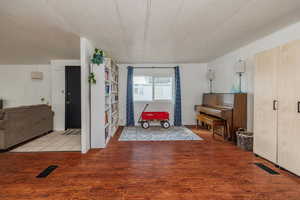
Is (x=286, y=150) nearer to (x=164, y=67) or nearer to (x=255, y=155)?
(x=255, y=155)

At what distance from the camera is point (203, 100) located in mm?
5488

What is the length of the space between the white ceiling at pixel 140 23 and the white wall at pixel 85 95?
245 mm

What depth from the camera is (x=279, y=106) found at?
233 cm

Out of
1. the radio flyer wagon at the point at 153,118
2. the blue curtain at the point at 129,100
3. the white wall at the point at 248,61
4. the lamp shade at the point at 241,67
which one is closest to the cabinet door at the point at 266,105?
the white wall at the point at 248,61

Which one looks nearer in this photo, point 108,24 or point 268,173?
point 268,173

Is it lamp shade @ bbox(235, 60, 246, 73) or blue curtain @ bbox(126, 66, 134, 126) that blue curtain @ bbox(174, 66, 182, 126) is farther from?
lamp shade @ bbox(235, 60, 246, 73)

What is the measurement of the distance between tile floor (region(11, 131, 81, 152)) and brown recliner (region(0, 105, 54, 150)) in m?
0.19

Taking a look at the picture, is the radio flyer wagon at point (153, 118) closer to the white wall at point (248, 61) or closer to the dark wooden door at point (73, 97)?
the white wall at point (248, 61)

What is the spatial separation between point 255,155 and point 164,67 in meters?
3.95

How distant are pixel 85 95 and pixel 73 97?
238cm

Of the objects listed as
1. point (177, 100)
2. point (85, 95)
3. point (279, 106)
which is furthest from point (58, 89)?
point (279, 106)

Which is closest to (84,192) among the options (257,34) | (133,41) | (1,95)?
(133,41)

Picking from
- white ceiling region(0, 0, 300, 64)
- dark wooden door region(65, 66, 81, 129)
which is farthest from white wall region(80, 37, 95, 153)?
dark wooden door region(65, 66, 81, 129)

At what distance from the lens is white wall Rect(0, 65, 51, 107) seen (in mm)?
5445
